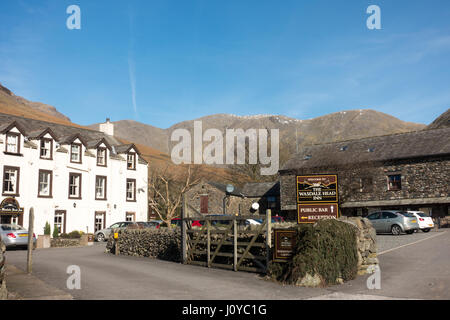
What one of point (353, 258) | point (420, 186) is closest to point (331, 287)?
point (353, 258)

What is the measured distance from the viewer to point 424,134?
42000 mm

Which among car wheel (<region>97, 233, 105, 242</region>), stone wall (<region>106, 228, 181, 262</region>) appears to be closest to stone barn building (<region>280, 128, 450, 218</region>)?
car wheel (<region>97, 233, 105, 242</region>)

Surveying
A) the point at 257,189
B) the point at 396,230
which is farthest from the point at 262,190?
the point at 396,230

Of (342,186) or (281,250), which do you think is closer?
(281,250)

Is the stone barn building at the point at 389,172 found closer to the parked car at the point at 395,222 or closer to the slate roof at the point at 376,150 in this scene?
the slate roof at the point at 376,150

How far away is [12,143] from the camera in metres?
31.7

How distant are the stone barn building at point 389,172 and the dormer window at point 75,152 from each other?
23.2m

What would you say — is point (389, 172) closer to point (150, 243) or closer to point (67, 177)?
point (150, 243)

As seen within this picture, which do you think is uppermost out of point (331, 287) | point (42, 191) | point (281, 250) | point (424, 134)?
point (424, 134)

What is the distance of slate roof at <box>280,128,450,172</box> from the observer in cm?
3944

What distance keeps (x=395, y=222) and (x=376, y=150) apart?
Answer: 18.2 metres

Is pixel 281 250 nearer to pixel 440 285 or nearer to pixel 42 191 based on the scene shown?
pixel 440 285

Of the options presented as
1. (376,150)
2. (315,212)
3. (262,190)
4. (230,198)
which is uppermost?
(376,150)
